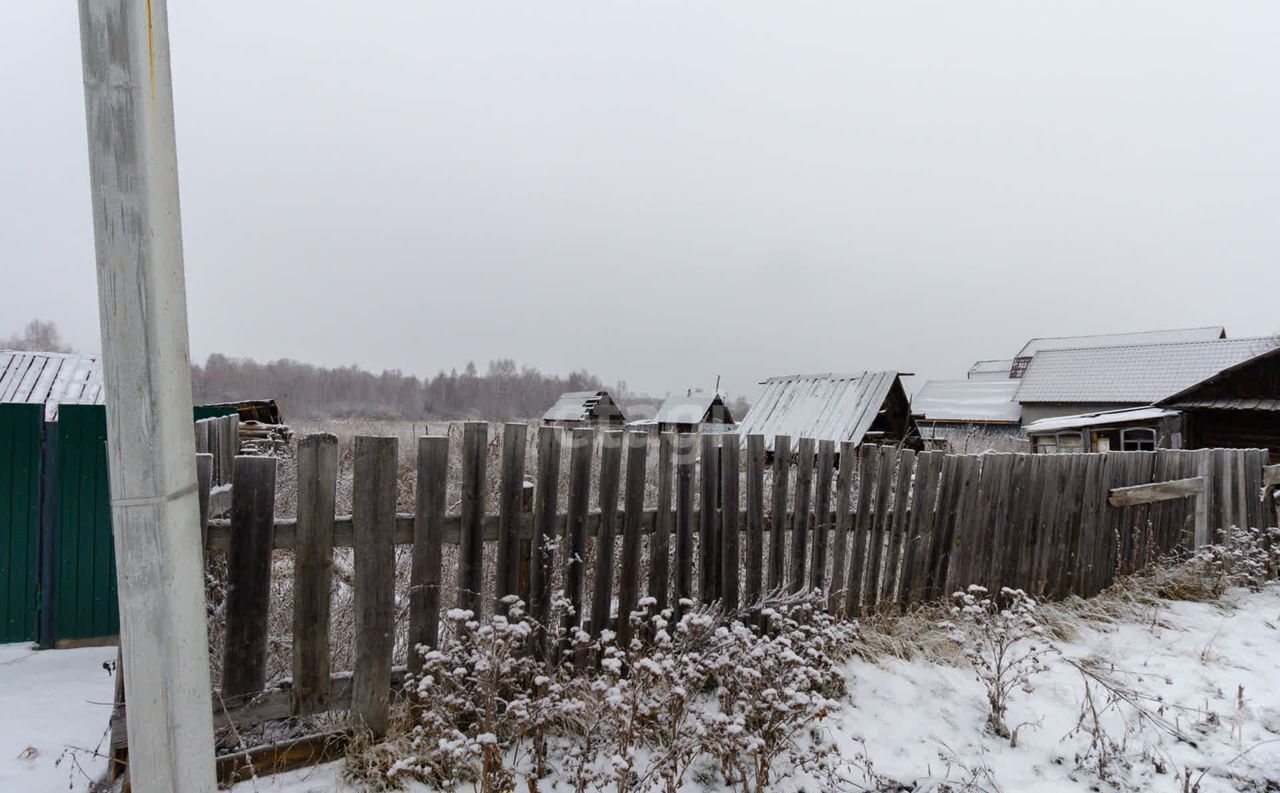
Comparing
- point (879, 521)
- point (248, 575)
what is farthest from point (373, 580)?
point (879, 521)

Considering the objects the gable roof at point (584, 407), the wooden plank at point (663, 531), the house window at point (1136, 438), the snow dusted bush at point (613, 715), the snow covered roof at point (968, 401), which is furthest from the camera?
the snow covered roof at point (968, 401)

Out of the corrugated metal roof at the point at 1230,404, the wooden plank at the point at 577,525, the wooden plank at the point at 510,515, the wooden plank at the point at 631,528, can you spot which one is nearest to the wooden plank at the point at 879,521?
the wooden plank at the point at 631,528

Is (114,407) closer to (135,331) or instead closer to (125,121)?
(135,331)

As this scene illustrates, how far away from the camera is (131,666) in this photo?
1396mm

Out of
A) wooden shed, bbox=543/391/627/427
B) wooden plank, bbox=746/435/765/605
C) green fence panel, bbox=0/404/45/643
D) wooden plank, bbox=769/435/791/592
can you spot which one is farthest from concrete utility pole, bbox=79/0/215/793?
wooden shed, bbox=543/391/627/427

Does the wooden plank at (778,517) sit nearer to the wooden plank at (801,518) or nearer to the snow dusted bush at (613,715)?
the wooden plank at (801,518)

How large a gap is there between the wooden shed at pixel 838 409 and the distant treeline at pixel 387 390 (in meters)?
32.0

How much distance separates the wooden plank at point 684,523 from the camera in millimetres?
3670

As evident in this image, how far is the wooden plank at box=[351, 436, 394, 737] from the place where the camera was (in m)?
2.80

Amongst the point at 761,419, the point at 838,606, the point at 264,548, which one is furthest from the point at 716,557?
the point at 761,419

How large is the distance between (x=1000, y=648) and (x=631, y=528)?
2506 mm

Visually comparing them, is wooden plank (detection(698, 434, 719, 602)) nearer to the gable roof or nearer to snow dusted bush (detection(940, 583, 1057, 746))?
snow dusted bush (detection(940, 583, 1057, 746))

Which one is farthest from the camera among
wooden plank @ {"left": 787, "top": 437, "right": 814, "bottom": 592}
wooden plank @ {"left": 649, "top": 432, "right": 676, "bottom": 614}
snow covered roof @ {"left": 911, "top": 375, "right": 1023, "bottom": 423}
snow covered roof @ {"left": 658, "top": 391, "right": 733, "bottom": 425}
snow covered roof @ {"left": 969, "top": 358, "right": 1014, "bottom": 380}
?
snow covered roof @ {"left": 969, "top": 358, "right": 1014, "bottom": 380}

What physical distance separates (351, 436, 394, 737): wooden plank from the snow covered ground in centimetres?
114
